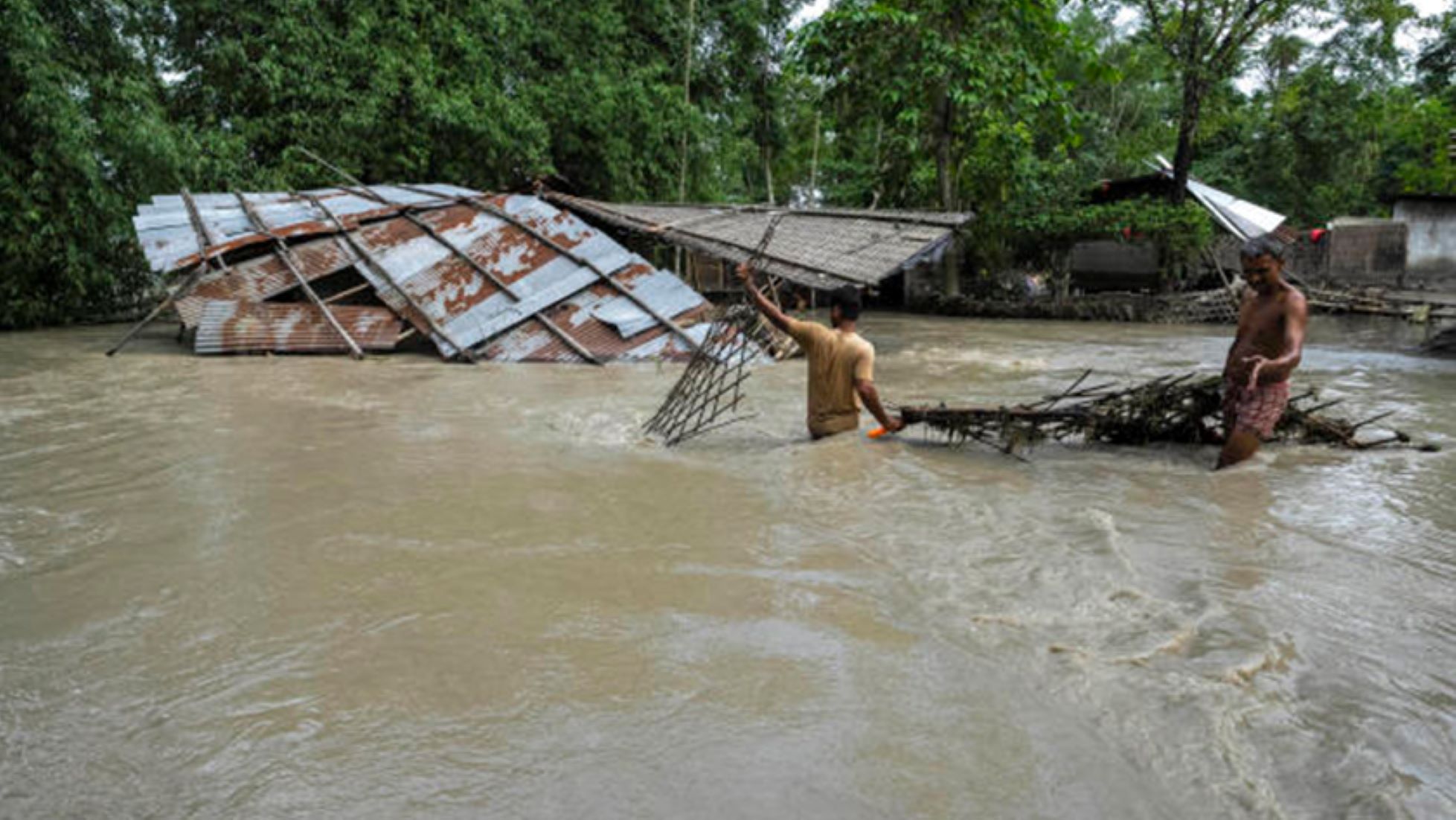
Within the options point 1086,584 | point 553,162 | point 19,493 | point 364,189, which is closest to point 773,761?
point 1086,584

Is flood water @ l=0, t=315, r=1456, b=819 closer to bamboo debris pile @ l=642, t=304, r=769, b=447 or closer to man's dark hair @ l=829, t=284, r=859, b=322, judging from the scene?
bamboo debris pile @ l=642, t=304, r=769, b=447

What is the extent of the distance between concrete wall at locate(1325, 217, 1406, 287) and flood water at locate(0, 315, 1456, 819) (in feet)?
54.0

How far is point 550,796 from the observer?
6.89 ft

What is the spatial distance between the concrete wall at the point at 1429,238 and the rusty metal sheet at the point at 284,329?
22.6 m

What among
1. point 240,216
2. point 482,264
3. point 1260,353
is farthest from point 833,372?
point 240,216

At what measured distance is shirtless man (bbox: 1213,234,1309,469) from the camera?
185 inches

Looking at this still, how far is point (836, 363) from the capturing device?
533cm

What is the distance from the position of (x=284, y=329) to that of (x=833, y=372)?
7.20 meters

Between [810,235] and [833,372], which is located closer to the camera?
[833,372]

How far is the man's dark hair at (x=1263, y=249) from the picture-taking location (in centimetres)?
471

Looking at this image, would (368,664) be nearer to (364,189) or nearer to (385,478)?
(385,478)

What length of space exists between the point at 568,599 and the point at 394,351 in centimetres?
802

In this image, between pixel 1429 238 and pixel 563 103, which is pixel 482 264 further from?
pixel 1429 238

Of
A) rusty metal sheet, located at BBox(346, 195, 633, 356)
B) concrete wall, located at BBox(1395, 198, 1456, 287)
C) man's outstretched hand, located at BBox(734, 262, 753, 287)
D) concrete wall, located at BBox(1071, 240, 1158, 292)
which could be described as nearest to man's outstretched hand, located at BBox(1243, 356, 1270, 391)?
man's outstretched hand, located at BBox(734, 262, 753, 287)
